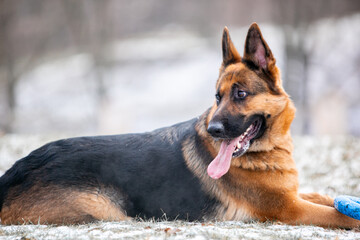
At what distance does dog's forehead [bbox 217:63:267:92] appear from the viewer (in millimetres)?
4220

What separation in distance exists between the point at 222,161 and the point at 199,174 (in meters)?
0.34

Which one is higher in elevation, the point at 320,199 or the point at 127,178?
the point at 127,178

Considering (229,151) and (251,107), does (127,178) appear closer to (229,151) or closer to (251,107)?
(229,151)

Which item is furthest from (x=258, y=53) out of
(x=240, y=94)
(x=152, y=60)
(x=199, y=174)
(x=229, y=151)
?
(x=152, y=60)

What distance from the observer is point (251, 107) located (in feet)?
13.5

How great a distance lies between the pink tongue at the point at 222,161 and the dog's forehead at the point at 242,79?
2.11ft

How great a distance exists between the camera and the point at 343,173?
6.41 metres

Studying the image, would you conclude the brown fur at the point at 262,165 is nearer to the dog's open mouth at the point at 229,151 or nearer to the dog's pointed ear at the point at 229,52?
the dog's pointed ear at the point at 229,52

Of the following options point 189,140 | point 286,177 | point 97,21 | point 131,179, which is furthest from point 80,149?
point 97,21

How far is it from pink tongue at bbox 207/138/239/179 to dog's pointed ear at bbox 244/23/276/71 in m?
0.96

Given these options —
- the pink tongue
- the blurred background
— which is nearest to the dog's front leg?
the pink tongue

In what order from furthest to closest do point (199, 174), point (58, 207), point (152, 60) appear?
point (152, 60)
point (199, 174)
point (58, 207)

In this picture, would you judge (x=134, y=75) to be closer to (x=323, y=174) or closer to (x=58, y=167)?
(x=323, y=174)

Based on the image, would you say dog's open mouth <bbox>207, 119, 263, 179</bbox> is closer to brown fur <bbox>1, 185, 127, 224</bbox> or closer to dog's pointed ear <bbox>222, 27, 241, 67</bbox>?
dog's pointed ear <bbox>222, 27, 241, 67</bbox>
